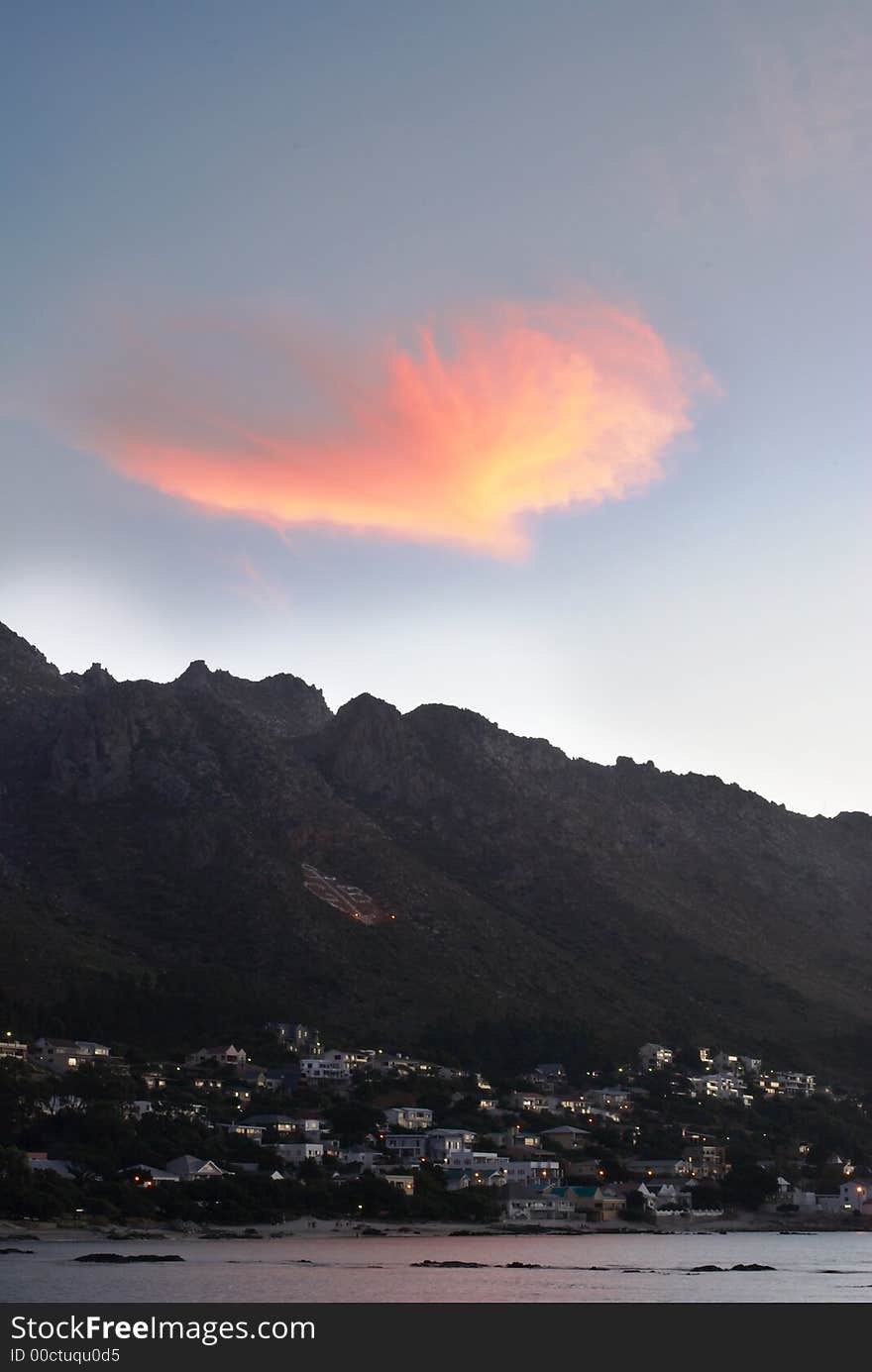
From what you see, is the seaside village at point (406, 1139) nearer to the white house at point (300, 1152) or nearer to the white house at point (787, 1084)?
the white house at point (300, 1152)

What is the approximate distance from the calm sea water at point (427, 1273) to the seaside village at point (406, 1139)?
29.7 ft

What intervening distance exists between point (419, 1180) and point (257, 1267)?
44603 mm

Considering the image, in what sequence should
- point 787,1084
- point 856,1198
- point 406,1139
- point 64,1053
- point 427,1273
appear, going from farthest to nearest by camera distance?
point 787,1084 → point 856,1198 → point 64,1053 → point 406,1139 → point 427,1273

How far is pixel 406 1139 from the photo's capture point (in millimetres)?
130250

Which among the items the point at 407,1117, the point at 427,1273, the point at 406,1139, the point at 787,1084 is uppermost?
the point at 787,1084

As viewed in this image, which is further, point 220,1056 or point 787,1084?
point 787,1084

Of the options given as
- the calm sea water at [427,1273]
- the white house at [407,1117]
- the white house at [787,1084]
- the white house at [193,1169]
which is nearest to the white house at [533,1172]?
the white house at [407,1117]

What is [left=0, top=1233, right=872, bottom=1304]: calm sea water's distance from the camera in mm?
61281

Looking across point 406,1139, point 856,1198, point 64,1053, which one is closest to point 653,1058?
point 856,1198

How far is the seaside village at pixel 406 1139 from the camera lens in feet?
332

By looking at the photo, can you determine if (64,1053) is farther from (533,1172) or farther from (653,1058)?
(653,1058)

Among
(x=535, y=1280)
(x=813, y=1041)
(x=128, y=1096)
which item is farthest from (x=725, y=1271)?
(x=813, y=1041)

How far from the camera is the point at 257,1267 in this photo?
7256 cm

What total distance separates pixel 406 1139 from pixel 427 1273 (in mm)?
57638
